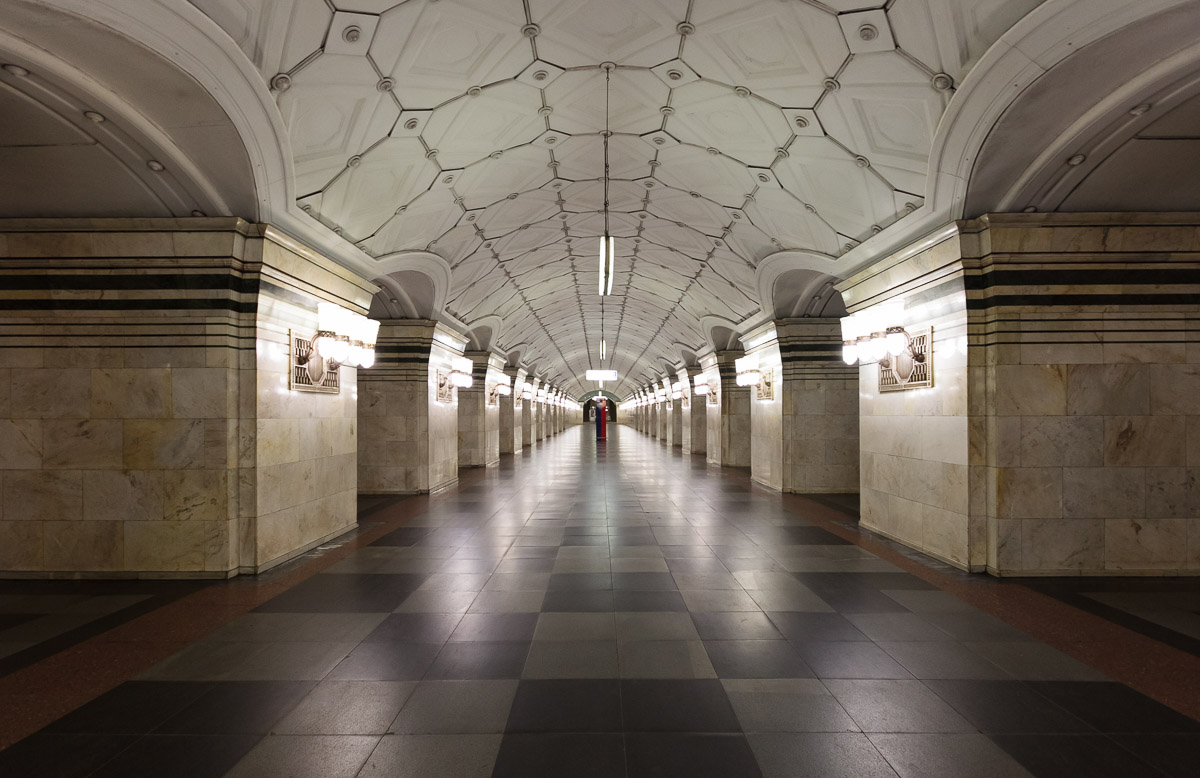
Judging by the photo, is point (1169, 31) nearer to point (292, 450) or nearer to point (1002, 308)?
point (1002, 308)

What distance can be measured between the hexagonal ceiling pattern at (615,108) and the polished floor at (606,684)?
14.1 feet

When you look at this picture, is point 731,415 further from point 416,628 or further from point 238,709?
point 238,709

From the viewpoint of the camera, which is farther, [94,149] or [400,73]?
[400,73]

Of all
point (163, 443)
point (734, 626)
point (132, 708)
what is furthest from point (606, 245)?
point (132, 708)

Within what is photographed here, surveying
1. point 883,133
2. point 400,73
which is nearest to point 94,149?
point 400,73

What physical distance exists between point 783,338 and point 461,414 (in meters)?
9.61

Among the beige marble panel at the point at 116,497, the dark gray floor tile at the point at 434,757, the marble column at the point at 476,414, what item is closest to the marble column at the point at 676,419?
the marble column at the point at 476,414

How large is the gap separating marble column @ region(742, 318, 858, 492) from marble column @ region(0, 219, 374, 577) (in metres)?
9.45

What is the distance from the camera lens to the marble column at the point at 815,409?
459 inches

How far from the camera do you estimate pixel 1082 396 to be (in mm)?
5812

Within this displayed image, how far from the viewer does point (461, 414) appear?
16.9 metres

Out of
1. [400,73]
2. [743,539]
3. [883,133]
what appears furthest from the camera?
[743,539]

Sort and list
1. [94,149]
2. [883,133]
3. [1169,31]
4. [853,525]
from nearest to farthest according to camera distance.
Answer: [1169,31] < [94,149] < [883,133] < [853,525]

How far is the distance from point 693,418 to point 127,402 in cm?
1826
